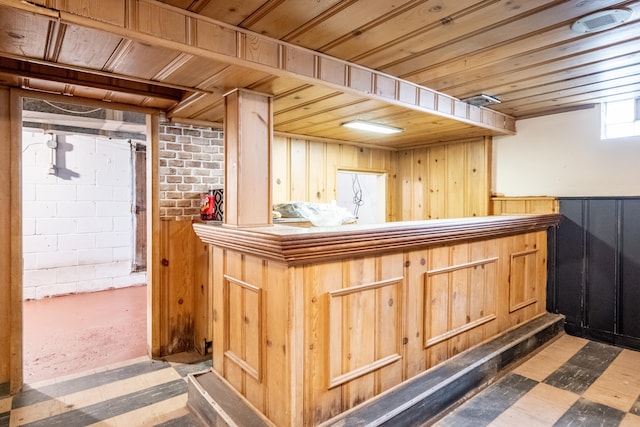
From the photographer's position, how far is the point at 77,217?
5395mm

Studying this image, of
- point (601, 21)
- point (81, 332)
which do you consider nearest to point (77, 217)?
point (81, 332)

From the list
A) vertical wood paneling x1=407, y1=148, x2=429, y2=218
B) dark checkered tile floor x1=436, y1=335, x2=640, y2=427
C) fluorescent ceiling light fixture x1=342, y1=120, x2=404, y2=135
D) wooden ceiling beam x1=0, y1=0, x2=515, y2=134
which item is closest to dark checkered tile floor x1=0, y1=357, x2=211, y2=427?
dark checkered tile floor x1=436, y1=335, x2=640, y2=427

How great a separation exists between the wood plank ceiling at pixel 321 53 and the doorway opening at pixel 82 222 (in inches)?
88.1

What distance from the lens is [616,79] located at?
2594 millimetres

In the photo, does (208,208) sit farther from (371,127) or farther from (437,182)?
(437,182)

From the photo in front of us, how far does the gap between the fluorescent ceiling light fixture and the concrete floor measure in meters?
2.70

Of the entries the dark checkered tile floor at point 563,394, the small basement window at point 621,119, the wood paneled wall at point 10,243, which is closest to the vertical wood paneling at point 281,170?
the wood paneled wall at point 10,243

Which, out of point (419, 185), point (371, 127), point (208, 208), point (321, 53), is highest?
point (321, 53)

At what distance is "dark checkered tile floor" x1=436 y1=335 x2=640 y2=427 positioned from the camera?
2096mm

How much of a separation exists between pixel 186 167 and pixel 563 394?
3.18 m

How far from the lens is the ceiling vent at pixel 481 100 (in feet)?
9.65

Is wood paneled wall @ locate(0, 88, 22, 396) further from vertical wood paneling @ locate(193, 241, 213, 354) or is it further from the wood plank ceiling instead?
vertical wood paneling @ locate(193, 241, 213, 354)

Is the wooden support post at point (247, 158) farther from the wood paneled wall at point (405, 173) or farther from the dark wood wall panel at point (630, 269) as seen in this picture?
the dark wood wall panel at point (630, 269)

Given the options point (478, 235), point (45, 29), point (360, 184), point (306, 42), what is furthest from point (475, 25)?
point (360, 184)
